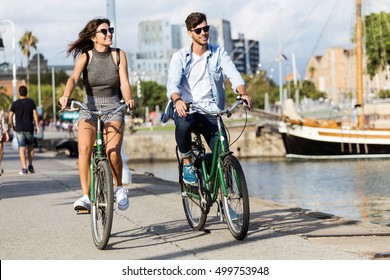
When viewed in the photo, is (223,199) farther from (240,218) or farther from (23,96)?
(23,96)

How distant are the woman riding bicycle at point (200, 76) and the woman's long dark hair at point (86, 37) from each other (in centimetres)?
Result: 76

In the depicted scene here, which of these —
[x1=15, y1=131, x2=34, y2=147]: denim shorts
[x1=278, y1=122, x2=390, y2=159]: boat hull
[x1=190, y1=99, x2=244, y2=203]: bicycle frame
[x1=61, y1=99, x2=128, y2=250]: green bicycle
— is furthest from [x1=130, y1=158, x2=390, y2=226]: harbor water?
[x1=61, y1=99, x2=128, y2=250]: green bicycle

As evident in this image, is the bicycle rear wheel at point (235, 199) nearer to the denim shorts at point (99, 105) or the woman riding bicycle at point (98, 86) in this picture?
the woman riding bicycle at point (98, 86)

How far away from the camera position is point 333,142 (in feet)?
205

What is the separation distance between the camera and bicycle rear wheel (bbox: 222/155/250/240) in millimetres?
8102

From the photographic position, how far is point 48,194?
14.8 metres

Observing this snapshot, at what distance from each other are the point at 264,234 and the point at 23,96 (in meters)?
12.1

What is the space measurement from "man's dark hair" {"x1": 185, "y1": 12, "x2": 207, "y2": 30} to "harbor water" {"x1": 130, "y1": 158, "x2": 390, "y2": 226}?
30.6 feet

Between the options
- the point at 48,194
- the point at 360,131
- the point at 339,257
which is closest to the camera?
the point at 339,257

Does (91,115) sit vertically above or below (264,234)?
above

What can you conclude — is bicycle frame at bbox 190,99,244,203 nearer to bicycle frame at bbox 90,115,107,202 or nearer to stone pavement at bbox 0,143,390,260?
stone pavement at bbox 0,143,390,260

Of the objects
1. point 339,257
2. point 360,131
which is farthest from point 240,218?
point 360,131

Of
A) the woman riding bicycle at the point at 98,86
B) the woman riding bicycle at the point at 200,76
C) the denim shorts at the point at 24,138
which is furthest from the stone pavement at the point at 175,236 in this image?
the denim shorts at the point at 24,138
